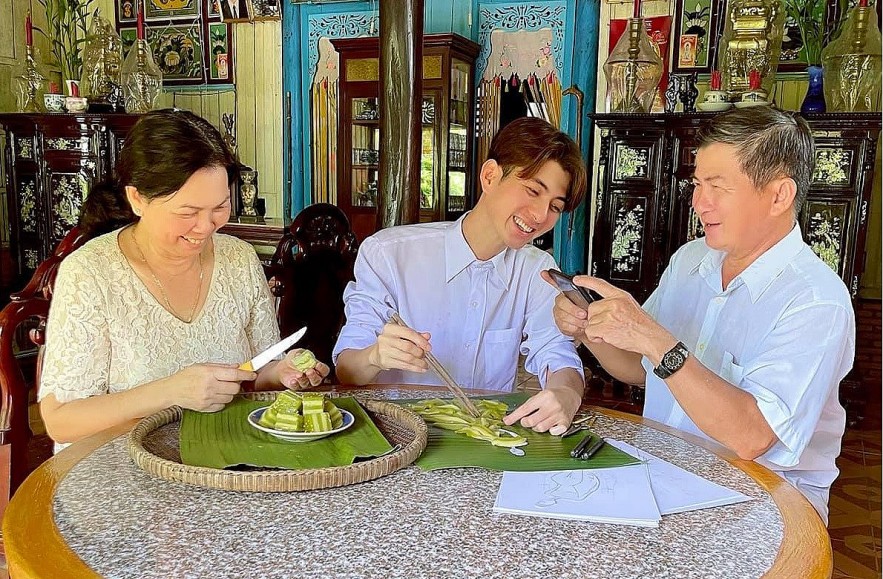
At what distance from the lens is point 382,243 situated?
7.33ft

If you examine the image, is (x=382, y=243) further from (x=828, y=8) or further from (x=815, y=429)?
(x=828, y=8)

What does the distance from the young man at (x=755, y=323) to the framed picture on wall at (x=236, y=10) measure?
5064 mm

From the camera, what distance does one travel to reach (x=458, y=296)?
2225 millimetres

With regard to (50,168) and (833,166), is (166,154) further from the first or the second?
(50,168)

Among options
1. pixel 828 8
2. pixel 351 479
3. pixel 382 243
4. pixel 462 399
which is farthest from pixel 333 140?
pixel 351 479

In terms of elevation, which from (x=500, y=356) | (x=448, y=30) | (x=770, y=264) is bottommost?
(x=500, y=356)

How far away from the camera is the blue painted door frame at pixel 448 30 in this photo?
539 centimetres

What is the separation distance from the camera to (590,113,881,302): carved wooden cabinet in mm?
4273

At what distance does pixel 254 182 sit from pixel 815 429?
5369mm

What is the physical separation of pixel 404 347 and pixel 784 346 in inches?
31.0

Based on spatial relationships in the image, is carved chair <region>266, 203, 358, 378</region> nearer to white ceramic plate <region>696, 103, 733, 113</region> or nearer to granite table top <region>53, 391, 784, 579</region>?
granite table top <region>53, 391, 784, 579</region>

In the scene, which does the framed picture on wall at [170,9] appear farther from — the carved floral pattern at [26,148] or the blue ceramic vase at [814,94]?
the blue ceramic vase at [814,94]

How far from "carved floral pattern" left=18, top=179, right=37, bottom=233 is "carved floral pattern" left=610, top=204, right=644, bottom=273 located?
4.08 meters

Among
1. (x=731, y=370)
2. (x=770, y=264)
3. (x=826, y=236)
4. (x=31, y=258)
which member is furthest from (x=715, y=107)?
(x=31, y=258)
